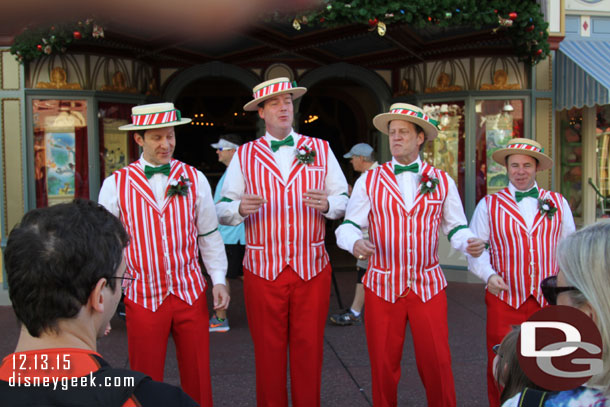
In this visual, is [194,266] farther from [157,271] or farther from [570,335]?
[570,335]

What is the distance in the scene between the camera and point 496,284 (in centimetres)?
308

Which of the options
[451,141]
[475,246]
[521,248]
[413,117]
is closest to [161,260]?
[413,117]

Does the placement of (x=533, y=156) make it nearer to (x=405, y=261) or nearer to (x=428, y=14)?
(x=405, y=261)

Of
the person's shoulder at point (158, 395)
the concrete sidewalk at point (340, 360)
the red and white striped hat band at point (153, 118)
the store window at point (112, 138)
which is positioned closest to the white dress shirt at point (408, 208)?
the red and white striped hat band at point (153, 118)

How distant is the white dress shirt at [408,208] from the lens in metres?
3.11

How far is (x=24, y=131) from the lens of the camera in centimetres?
654

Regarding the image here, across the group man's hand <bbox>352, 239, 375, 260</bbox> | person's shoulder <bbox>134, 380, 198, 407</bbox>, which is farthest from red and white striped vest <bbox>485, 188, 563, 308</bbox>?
person's shoulder <bbox>134, 380, 198, 407</bbox>

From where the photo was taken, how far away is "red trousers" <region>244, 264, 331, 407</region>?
124 inches

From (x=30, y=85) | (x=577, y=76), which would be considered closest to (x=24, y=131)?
(x=30, y=85)

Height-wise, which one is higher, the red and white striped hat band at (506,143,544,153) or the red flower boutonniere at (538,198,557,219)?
the red and white striped hat band at (506,143,544,153)

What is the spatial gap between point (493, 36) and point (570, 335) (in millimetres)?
6584

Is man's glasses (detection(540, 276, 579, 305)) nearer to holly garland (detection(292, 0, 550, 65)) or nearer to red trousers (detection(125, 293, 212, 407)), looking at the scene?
red trousers (detection(125, 293, 212, 407))

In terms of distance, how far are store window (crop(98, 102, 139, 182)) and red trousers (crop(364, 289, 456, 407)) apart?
5.15 metres

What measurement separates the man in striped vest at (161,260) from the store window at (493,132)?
5392 mm
